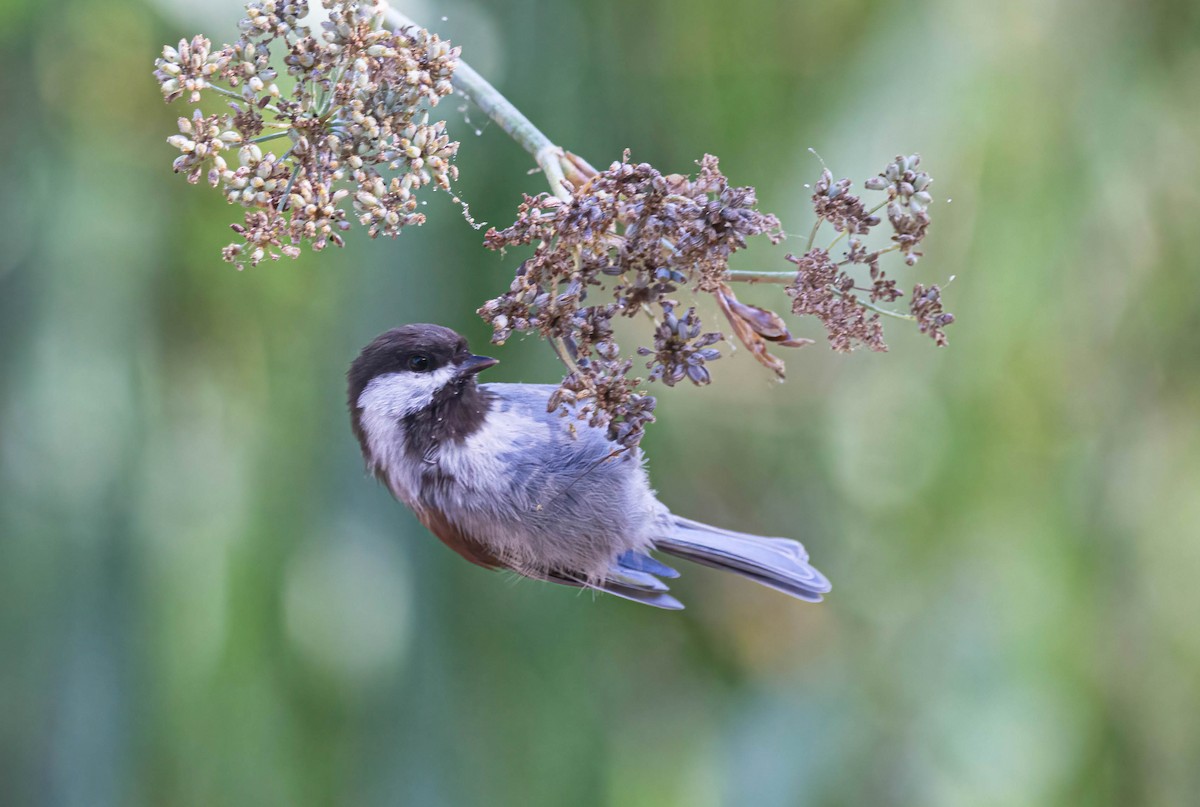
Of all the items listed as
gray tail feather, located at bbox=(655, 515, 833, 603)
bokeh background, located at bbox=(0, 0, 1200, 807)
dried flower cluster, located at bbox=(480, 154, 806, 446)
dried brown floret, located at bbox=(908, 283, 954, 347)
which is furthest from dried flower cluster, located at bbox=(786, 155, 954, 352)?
bokeh background, located at bbox=(0, 0, 1200, 807)

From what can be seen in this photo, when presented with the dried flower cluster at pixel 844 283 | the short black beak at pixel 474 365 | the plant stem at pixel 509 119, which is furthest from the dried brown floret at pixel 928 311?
the short black beak at pixel 474 365

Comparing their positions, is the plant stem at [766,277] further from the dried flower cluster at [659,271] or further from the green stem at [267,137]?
the green stem at [267,137]

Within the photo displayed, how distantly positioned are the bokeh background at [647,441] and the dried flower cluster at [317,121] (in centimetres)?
199

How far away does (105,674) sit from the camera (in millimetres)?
3629

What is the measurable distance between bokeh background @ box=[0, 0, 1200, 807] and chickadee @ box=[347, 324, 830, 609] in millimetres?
1133

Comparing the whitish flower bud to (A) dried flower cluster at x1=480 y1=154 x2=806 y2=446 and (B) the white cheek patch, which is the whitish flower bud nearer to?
(A) dried flower cluster at x1=480 y1=154 x2=806 y2=446

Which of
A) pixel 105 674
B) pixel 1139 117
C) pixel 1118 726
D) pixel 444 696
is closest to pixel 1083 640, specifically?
pixel 1118 726

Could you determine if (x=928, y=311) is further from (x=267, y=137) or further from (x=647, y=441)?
(x=647, y=441)

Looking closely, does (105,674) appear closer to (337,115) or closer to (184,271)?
(184,271)

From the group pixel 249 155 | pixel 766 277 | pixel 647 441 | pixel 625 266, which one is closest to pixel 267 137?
pixel 249 155

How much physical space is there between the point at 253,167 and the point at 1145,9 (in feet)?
11.6

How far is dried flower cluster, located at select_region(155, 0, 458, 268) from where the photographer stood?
126 cm

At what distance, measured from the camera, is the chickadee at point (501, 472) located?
201cm

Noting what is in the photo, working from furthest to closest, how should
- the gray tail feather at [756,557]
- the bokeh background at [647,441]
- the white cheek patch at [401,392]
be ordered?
1. the bokeh background at [647,441]
2. the gray tail feather at [756,557]
3. the white cheek patch at [401,392]
